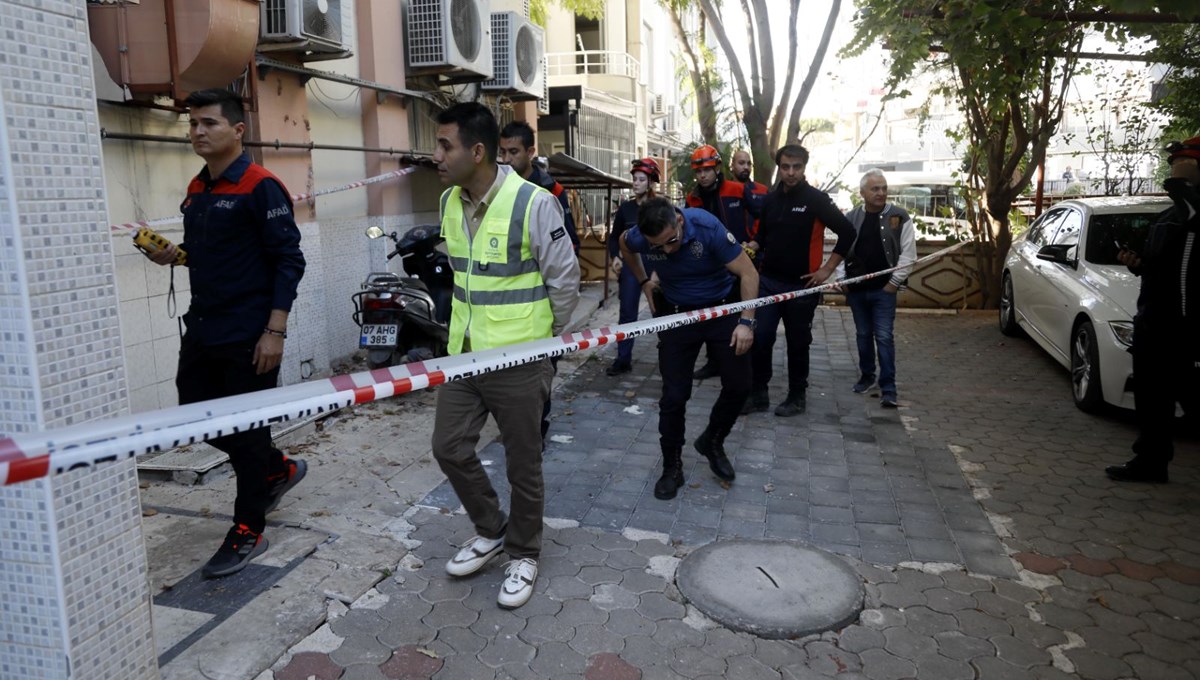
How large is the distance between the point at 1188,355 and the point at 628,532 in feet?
11.0

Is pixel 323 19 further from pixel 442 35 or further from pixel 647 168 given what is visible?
pixel 647 168

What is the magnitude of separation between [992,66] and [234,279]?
5.18 m

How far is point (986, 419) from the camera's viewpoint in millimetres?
6398

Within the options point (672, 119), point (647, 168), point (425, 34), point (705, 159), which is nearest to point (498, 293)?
point (705, 159)

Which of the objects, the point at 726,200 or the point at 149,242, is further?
the point at 726,200

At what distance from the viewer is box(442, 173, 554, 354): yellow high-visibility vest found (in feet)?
11.1

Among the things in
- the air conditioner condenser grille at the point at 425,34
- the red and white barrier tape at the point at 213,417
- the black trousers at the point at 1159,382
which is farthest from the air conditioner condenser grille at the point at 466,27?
the black trousers at the point at 1159,382

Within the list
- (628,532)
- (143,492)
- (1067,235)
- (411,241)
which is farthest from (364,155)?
(1067,235)

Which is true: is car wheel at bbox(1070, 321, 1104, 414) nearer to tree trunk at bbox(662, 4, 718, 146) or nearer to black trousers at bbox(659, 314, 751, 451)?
black trousers at bbox(659, 314, 751, 451)

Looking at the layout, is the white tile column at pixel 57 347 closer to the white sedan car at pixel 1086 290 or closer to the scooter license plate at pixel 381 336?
the scooter license plate at pixel 381 336

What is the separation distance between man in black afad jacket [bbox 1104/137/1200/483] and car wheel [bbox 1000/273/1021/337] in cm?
457

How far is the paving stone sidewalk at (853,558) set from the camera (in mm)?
3119

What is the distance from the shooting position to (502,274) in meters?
3.39

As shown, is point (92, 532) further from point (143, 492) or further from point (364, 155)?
point (364, 155)
